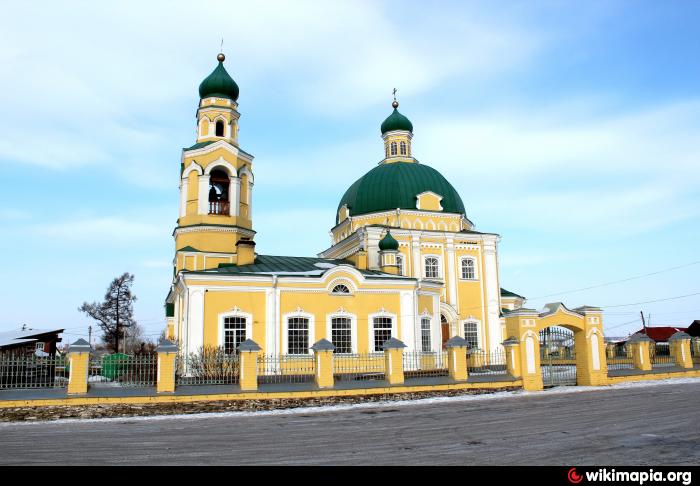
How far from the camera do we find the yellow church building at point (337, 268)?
2156 centimetres

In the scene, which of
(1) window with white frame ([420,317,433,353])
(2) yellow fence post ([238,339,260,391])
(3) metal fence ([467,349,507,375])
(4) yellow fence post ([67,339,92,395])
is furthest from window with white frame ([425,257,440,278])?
(4) yellow fence post ([67,339,92,395])

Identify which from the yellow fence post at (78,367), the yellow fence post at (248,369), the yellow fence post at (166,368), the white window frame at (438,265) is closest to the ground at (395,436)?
the yellow fence post at (248,369)

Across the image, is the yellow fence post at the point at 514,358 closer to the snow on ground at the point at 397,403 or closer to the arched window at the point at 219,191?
the snow on ground at the point at 397,403

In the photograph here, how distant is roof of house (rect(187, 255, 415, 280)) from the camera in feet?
72.6

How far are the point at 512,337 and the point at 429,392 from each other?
3.93 metres

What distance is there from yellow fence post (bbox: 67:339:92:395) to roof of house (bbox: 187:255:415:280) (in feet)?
20.9

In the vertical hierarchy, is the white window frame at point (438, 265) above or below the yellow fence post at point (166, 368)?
Result: above

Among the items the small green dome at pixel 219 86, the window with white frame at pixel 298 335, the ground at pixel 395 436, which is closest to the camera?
the ground at pixel 395 436

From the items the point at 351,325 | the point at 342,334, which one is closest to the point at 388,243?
the point at 351,325

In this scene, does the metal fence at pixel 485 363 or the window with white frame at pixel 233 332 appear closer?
the window with white frame at pixel 233 332

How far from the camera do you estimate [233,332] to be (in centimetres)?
2127

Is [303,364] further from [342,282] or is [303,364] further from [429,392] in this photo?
[429,392]

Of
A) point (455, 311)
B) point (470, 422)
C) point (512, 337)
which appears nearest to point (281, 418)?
point (470, 422)

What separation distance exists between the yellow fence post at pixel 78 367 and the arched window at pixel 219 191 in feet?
35.0
